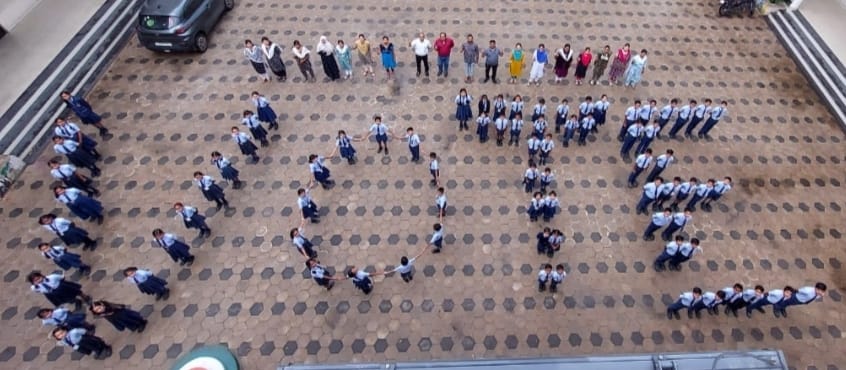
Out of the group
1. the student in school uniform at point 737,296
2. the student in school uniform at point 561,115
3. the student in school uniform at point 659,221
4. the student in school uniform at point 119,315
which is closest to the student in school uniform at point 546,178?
the student in school uniform at point 561,115

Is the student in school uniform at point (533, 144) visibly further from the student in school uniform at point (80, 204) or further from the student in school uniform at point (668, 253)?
the student in school uniform at point (80, 204)

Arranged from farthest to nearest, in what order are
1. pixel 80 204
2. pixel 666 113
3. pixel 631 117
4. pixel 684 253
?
1. pixel 666 113
2. pixel 631 117
3. pixel 80 204
4. pixel 684 253

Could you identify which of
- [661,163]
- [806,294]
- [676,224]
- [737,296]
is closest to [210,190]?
[676,224]

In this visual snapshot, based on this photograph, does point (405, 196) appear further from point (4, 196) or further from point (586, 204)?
point (4, 196)

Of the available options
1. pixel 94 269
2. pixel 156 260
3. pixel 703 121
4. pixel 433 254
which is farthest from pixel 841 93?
pixel 94 269

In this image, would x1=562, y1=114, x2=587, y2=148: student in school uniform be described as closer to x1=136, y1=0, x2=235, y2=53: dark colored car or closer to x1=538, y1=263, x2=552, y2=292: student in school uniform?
x1=538, y1=263, x2=552, y2=292: student in school uniform

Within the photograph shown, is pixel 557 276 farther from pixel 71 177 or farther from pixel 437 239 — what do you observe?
pixel 71 177

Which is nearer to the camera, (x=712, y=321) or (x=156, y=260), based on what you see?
(x=712, y=321)
